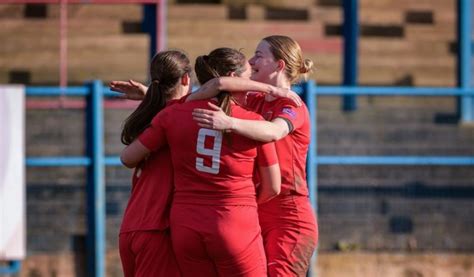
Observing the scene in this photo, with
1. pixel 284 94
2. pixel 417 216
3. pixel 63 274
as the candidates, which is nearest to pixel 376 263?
pixel 417 216

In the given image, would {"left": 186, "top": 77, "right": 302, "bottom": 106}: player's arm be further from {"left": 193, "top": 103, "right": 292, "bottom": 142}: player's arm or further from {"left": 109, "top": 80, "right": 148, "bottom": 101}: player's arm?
{"left": 109, "top": 80, "right": 148, "bottom": 101}: player's arm

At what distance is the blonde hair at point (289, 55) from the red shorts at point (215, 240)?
718mm

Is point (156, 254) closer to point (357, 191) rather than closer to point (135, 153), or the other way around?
point (135, 153)

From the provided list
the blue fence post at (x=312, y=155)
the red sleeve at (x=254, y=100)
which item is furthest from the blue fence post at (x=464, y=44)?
the red sleeve at (x=254, y=100)

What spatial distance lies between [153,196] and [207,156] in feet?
1.16

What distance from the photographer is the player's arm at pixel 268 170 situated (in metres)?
4.78

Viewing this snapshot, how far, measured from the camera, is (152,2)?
9617 mm

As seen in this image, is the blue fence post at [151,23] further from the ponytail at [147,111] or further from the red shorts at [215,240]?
the red shorts at [215,240]

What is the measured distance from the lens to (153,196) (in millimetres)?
4895

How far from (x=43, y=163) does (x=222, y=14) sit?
430cm

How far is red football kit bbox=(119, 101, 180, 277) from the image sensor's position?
15.9ft

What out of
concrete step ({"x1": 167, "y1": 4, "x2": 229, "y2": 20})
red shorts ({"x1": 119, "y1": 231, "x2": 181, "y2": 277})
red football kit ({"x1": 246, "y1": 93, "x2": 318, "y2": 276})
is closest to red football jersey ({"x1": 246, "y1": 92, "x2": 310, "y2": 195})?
red football kit ({"x1": 246, "y1": 93, "x2": 318, "y2": 276})

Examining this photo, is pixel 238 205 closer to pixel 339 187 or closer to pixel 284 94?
pixel 284 94

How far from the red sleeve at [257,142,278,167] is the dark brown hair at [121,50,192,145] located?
498 mm
